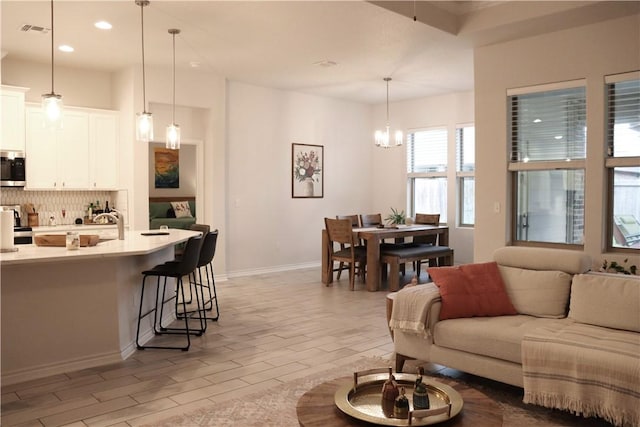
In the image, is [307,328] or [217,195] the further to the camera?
[217,195]

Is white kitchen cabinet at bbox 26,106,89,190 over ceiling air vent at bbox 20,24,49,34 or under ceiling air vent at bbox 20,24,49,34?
under

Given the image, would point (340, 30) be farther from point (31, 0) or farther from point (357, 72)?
point (31, 0)

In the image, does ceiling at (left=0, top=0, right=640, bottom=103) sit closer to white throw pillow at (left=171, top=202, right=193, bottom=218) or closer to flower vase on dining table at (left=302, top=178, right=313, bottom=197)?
flower vase on dining table at (left=302, top=178, right=313, bottom=197)

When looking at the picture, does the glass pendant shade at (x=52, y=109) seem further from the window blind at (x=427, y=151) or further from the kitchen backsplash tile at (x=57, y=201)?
the window blind at (x=427, y=151)

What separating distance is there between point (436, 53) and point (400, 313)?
3982 millimetres

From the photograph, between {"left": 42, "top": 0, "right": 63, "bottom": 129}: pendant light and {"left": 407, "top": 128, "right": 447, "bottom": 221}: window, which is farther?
{"left": 407, "top": 128, "right": 447, "bottom": 221}: window

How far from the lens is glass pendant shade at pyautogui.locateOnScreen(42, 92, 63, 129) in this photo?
12.2 feet

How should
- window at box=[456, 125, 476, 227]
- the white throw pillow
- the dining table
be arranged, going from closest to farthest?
the dining table < window at box=[456, 125, 476, 227] < the white throw pillow

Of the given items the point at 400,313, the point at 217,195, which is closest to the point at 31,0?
the point at 217,195

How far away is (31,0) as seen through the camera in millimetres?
4586

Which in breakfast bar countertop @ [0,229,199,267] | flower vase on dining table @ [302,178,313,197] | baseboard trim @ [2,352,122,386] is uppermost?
flower vase on dining table @ [302,178,313,197]

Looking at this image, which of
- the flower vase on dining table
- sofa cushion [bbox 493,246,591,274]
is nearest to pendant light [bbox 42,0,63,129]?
sofa cushion [bbox 493,246,591,274]

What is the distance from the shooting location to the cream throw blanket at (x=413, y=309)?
3.47 m

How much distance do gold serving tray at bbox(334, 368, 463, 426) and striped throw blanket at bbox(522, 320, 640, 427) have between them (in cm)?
80
